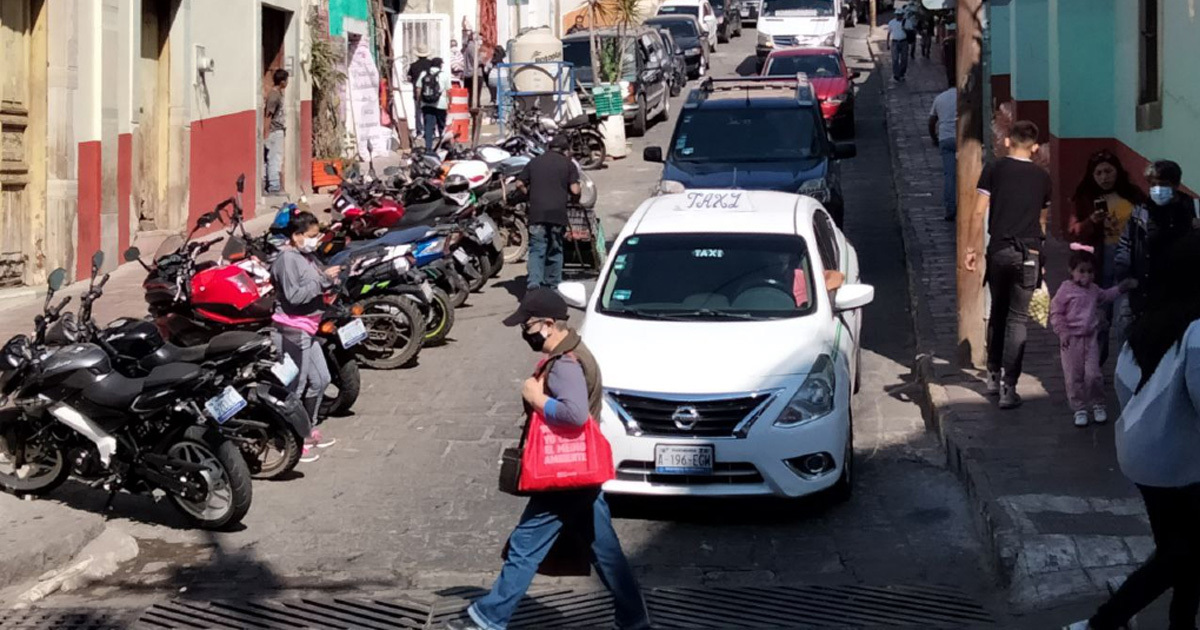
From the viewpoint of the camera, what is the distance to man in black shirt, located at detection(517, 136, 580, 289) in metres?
15.2

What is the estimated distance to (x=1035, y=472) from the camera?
30.7 feet

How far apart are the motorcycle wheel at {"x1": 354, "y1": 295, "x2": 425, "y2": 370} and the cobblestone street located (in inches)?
16.7

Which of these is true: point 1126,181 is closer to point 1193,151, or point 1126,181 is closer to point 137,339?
point 1193,151

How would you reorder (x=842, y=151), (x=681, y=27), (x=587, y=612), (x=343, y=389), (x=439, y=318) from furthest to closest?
(x=681, y=27) → (x=842, y=151) → (x=439, y=318) → (x=343, y=389) → (x=587, y=612)

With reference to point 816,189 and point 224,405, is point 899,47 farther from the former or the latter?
point 224,405

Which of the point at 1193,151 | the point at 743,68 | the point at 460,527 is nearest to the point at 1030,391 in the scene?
the point at 1193,151

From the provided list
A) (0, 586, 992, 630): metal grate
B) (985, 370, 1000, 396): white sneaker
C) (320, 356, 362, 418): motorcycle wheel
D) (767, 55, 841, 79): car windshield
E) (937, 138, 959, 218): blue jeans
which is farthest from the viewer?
(767, 55, 841, 79): car windshield

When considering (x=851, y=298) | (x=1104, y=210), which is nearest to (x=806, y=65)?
(x=1104, y=210)

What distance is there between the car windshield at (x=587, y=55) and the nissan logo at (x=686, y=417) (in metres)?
20.6

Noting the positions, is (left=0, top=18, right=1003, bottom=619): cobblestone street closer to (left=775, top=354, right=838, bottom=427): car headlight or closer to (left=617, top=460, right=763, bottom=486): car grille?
(left=617, top=460, right=763, bottom=486): car grille

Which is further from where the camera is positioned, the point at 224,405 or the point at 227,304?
the point at 227,304

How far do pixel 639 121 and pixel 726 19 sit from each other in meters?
21.9

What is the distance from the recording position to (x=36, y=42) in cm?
1573

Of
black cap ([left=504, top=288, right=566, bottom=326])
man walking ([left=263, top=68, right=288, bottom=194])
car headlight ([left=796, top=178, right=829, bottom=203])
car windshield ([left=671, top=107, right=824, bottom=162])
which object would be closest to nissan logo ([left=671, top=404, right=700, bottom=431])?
black cap ([left=504, top=288, right=566, bottom=326])
